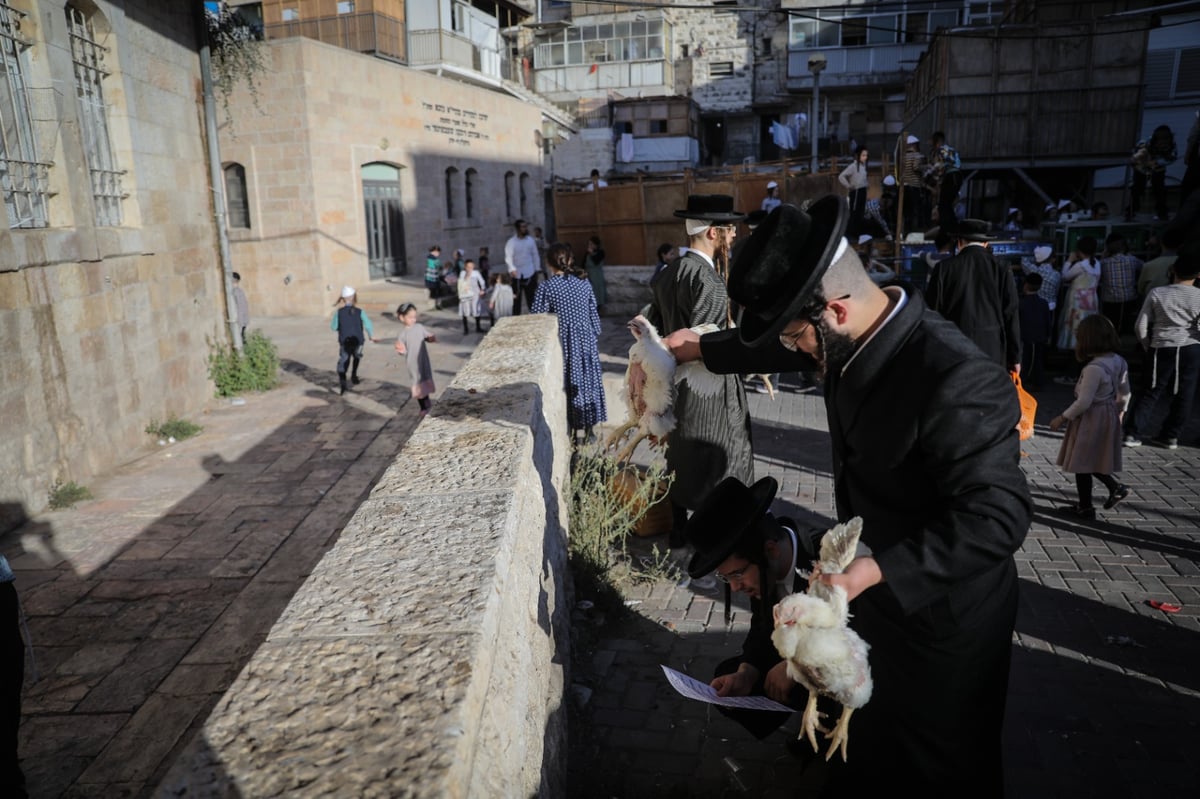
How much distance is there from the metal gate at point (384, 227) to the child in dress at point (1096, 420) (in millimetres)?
18010

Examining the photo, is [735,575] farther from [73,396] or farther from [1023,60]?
[1023,60]

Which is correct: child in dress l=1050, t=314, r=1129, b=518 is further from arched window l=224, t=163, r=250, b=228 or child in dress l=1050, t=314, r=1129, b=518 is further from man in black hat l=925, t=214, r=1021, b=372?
arched window l=224, t=163, r=250, b=228

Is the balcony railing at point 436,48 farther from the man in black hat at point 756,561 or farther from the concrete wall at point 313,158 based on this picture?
the man in black hat at point 756,561

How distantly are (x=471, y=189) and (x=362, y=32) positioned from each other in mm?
7147

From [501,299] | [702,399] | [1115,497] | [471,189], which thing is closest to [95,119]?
[702,399]

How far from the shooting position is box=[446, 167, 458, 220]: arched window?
2464 centimetres

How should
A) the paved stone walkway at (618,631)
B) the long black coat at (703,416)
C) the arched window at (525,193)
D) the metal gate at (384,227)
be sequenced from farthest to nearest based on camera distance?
the arched window at (525,193), the metal gate at (384,227), the long black coat at (703,416), the paved stone walkway at (618,631)

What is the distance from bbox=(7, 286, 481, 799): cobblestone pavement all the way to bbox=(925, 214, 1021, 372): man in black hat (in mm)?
5002

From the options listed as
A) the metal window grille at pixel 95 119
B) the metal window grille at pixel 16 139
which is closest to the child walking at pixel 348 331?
the metal window grille at pixel 95 119

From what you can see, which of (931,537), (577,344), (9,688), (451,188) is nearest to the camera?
(931,537)

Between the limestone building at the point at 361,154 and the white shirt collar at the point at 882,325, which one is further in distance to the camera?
the limestone building at the point at 361,154

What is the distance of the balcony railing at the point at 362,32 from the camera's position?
27.4 meters

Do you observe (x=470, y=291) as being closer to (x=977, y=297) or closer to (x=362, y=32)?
(x=977, y=297)

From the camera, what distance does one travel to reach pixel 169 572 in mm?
5328
